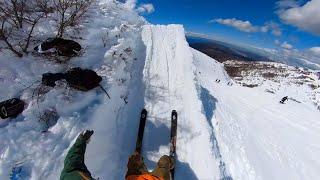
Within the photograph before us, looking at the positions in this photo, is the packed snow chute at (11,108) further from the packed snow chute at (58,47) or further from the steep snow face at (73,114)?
the packed snow chute at (58,47)

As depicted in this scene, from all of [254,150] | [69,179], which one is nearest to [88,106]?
[69,179]

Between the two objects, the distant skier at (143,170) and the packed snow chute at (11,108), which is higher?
the packed snow chute at (11,108)

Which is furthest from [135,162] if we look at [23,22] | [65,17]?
[65,17]

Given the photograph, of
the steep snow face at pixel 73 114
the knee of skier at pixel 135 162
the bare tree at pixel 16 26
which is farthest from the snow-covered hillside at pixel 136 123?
the knee of skier at pixel 135 162

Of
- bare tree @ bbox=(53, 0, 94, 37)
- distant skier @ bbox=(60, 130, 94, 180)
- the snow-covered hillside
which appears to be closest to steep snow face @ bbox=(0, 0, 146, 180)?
the snow-covered hillside

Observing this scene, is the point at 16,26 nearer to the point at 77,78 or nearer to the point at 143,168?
the point at 77,78
